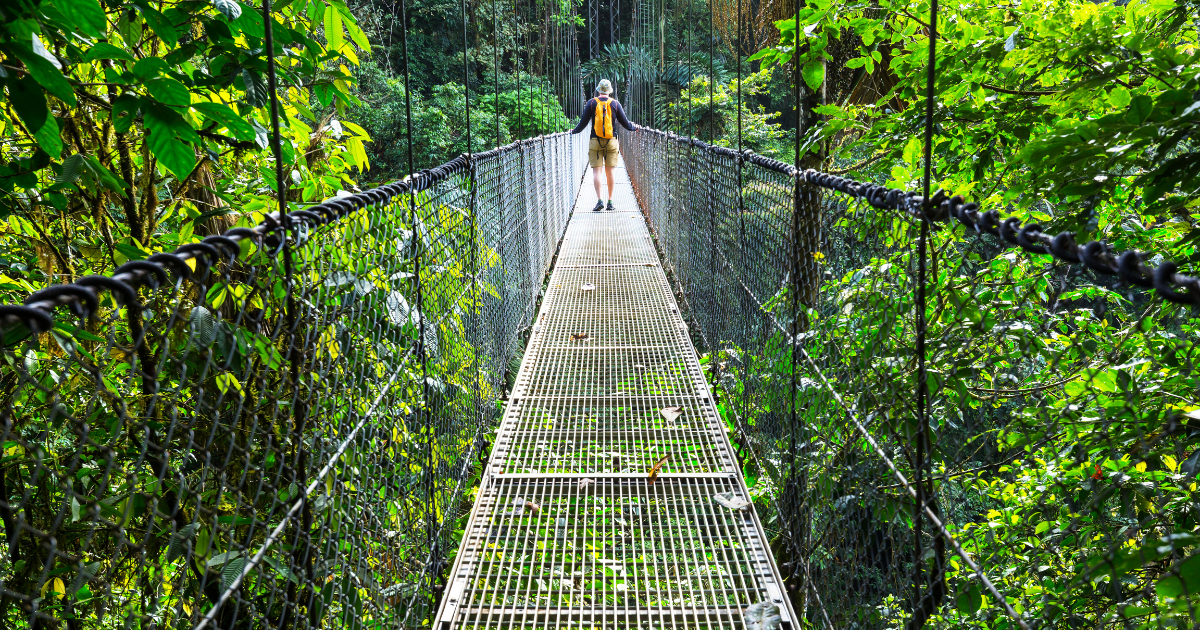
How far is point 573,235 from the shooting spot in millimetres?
6773

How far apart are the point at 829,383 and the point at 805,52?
83cm

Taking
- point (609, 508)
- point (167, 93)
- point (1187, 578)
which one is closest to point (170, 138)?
point (167, 93)

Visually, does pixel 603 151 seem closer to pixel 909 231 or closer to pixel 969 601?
pixel 909 231

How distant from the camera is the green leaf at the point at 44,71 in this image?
0.89 m

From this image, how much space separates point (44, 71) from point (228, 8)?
0.28m

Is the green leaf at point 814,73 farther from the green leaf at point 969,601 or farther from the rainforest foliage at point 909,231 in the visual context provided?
the green leaf at point 969,601

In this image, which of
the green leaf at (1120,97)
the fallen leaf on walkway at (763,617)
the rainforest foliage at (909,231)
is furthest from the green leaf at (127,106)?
the green leaf at (1120,97)

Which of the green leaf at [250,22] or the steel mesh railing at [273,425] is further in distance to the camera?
the green leaf at [250,22]

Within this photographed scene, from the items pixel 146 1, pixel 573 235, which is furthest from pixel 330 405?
pixel 573 235

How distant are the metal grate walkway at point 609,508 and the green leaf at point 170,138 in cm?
110

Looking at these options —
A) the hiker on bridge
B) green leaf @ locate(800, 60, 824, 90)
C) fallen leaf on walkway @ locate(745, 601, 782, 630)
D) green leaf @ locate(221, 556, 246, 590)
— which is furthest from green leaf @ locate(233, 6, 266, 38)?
the hiker on bridge

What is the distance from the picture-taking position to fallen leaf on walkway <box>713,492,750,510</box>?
2166mm

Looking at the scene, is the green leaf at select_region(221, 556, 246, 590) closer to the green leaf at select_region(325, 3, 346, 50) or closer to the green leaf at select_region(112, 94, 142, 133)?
the green leaf at select_region(112, 94, 142, 133)

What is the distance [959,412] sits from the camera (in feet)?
4.41
